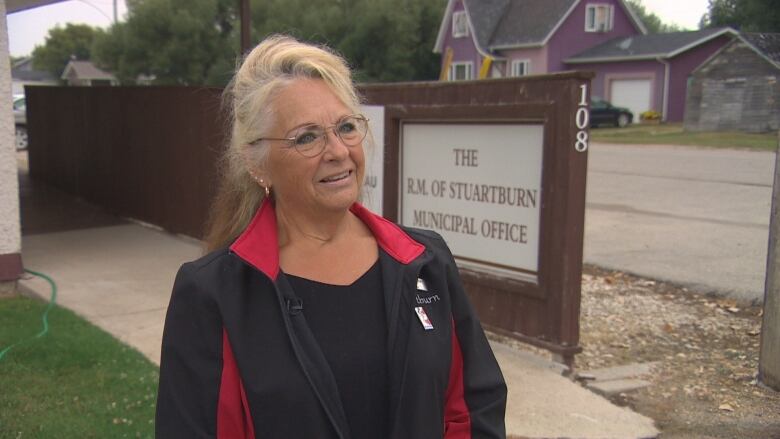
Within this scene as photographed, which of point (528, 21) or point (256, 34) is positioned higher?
point (528, 21)

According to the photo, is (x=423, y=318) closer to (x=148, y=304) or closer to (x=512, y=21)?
(x=148, y=304)

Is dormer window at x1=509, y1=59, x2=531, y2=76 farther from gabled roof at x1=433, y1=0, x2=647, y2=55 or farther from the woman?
the woman

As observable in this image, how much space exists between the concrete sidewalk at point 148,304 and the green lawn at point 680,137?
19.8 m

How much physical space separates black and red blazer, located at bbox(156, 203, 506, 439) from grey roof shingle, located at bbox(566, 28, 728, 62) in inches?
1507

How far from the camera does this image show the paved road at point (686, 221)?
790 cm

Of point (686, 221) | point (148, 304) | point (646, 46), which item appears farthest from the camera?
point (646, 46)

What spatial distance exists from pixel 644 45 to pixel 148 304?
129 ft

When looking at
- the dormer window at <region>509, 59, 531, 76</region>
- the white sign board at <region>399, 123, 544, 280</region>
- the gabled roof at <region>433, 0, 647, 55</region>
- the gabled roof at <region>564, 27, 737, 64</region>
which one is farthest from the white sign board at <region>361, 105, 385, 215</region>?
the dormer window at <region>509, 59, 531, 76</region>

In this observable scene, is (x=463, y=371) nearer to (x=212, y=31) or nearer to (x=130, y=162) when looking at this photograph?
(x=130, y=162)

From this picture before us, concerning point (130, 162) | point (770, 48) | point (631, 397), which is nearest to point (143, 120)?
point (130, 162)

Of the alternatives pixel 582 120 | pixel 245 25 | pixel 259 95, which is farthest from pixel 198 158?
pixel 259 95

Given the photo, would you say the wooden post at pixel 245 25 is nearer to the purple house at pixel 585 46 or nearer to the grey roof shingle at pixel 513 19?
the purple house at pixel 585 46

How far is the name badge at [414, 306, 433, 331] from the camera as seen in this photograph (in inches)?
76.6

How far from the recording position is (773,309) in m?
4.71
